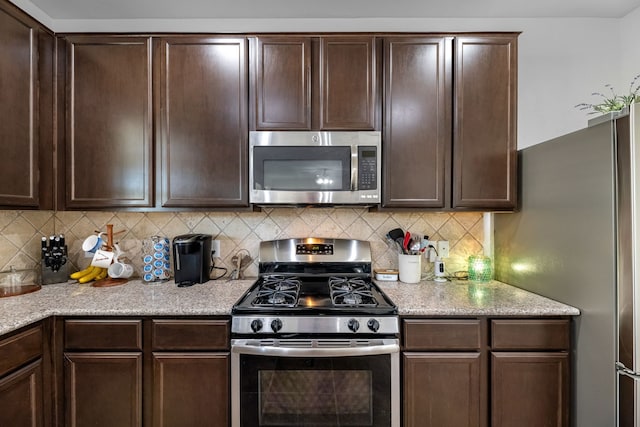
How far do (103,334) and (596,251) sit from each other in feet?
7.89

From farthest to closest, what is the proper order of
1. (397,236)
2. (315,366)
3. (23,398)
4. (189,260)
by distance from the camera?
(397,236)
(189,260)
(315,366)
(23,398)

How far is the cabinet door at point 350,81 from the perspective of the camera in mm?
1893

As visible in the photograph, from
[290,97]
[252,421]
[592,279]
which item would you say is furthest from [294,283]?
[592,279]

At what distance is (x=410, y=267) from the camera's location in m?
2.07

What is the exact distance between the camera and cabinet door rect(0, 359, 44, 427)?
1.31 m

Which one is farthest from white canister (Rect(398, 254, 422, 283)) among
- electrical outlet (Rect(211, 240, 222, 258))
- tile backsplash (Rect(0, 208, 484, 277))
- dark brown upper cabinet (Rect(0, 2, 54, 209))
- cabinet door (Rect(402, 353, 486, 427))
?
dark brown upper cabinet (Rect(0, 2, 54, 209))

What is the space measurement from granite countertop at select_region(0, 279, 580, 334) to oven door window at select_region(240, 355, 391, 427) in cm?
33

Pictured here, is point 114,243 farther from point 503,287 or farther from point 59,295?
Answer: point 503,287

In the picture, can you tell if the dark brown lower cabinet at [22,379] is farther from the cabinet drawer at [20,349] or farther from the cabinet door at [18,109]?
the cabinet door at [18,109]

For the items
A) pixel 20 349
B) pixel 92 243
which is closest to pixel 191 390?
pixel 20 349

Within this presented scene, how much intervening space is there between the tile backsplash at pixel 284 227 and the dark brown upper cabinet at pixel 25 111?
1.59ft

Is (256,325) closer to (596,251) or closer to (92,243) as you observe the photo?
(92,243)

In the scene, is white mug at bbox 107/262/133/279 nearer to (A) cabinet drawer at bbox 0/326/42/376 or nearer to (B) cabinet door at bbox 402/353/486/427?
(A) cabinet drawer at bbox 0/326/42/376

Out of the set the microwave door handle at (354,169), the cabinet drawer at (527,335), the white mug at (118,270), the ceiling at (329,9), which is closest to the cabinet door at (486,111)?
the ceiling at (329,9)
